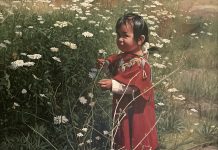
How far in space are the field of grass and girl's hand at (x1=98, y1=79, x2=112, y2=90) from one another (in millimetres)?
41

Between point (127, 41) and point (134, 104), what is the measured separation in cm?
41

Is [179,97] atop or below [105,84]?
below

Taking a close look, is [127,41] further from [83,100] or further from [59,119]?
[59,119]

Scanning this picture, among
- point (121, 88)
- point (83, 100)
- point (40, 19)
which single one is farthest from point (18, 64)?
point (121, 88)

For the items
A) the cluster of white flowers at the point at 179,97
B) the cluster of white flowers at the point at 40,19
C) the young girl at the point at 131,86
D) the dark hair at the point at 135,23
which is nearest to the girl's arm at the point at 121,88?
the young girl at the point at 131,86

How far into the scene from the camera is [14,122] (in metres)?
3.62

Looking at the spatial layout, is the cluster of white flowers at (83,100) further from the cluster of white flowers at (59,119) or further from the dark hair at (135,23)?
the dark hair at (135,23)

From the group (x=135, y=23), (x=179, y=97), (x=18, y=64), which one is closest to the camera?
(x=18, y=64)

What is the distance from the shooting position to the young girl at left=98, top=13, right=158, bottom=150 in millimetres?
3664

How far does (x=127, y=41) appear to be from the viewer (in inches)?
144

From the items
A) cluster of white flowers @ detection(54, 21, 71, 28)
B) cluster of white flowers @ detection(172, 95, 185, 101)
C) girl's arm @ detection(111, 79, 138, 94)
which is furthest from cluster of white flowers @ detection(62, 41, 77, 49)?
cluster of white flowers @ detection(172, 95, 185, 101)

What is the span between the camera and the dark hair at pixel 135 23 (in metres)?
3.69

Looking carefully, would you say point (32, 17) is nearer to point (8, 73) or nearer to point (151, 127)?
point (8, 73)

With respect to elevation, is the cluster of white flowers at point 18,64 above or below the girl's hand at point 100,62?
above
